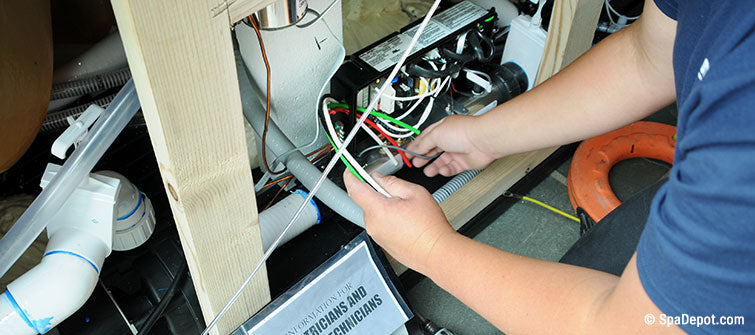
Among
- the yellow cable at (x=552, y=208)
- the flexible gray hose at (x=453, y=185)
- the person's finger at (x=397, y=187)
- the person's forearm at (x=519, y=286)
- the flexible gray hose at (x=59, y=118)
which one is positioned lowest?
the yellow cable at (x=552, y=208)

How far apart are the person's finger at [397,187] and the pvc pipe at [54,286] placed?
0.37 meters

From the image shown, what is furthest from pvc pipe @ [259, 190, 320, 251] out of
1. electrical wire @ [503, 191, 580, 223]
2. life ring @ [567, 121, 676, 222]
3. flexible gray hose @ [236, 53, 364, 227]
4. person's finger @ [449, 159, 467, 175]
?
life ring @ [567, 121, 676, 222]

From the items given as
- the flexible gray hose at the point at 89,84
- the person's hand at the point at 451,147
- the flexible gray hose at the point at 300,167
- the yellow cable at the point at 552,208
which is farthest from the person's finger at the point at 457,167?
the flexible gray hose at the point at 89,84

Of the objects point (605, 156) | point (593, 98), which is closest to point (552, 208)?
point (605, 156)

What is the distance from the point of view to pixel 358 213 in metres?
0.88

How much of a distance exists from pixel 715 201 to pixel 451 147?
60 centimetres

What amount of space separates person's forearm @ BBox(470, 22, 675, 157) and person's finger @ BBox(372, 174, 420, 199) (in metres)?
0.25

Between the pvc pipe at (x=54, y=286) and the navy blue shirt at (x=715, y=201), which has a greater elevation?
the navy blue shirt at (x=715, y=201)

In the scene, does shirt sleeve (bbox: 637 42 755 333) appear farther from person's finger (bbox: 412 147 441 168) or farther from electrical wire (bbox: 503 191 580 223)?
electrical wire (bbox: 503 191 580 223)

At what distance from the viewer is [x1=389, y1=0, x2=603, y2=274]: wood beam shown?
3.28ft

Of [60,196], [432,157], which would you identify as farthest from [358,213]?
[60,196]

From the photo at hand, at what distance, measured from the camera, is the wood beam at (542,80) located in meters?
1.00

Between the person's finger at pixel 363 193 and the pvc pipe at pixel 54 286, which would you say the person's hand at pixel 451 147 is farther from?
the pvc pipe at pixel 54 286

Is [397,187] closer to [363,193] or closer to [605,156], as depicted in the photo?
[363,193]
